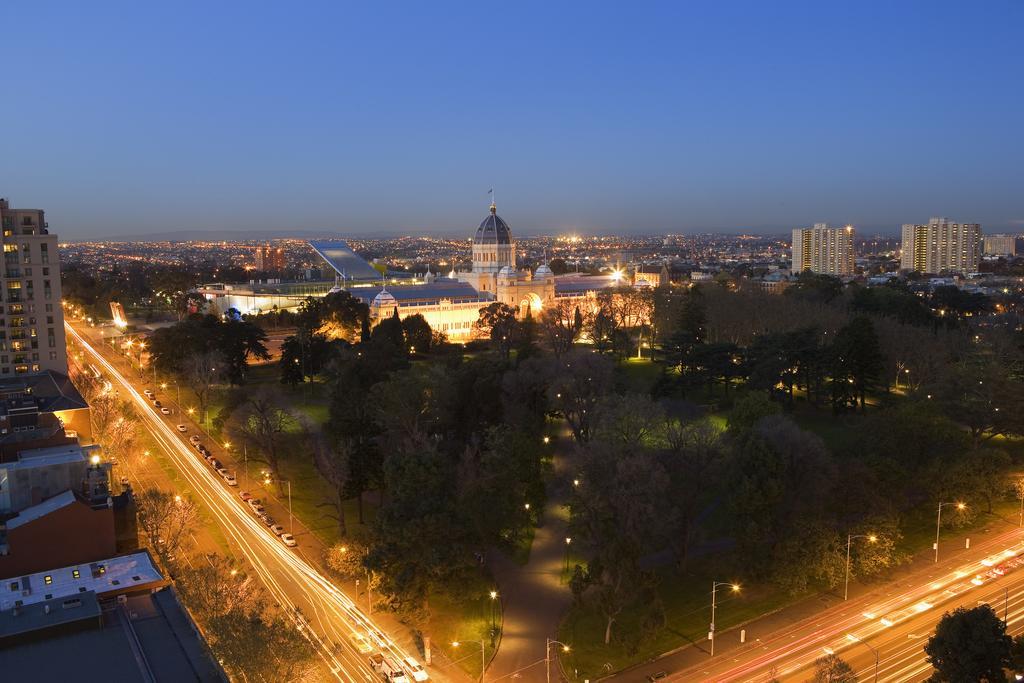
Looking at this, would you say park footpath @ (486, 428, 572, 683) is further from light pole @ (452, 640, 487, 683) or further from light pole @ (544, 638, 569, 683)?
light pole @ (452, 640, 487, 683)

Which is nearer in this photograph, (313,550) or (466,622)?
(466,622)

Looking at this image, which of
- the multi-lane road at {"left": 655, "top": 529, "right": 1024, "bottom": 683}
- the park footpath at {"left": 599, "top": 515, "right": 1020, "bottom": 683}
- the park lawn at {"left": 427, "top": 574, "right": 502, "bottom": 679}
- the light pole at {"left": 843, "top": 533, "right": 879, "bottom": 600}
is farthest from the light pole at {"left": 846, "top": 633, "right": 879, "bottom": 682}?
the park lawn at {"left": 427, "top": 574, "right": 502, "bottom": 679}

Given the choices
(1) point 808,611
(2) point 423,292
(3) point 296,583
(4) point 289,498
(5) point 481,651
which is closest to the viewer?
(5) point 481,651

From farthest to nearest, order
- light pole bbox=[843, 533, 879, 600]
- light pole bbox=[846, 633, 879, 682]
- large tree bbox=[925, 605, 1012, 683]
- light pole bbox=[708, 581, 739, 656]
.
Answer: light pole bbox=[843, 533, 879, 600] < light pole bbox=[708, 581, 739, 656] < light pole bbox=[846, 633, 879, 682] < large tree bbox=[925, 605, 1012, 683]

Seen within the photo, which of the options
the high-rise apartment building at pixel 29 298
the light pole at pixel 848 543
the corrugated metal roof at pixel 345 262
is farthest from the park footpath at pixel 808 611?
the corrugated metal roof at pixel 345 262

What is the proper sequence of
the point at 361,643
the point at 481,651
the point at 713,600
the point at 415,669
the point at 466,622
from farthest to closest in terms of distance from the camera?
the point at 466,622, the point at 713,600, the point at 361,643, the point at 481,651, the point at 415,669

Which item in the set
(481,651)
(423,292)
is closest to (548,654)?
(481,651)

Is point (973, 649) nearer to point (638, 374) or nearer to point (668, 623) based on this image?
point (668, 623)

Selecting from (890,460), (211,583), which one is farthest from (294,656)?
(890,460)
